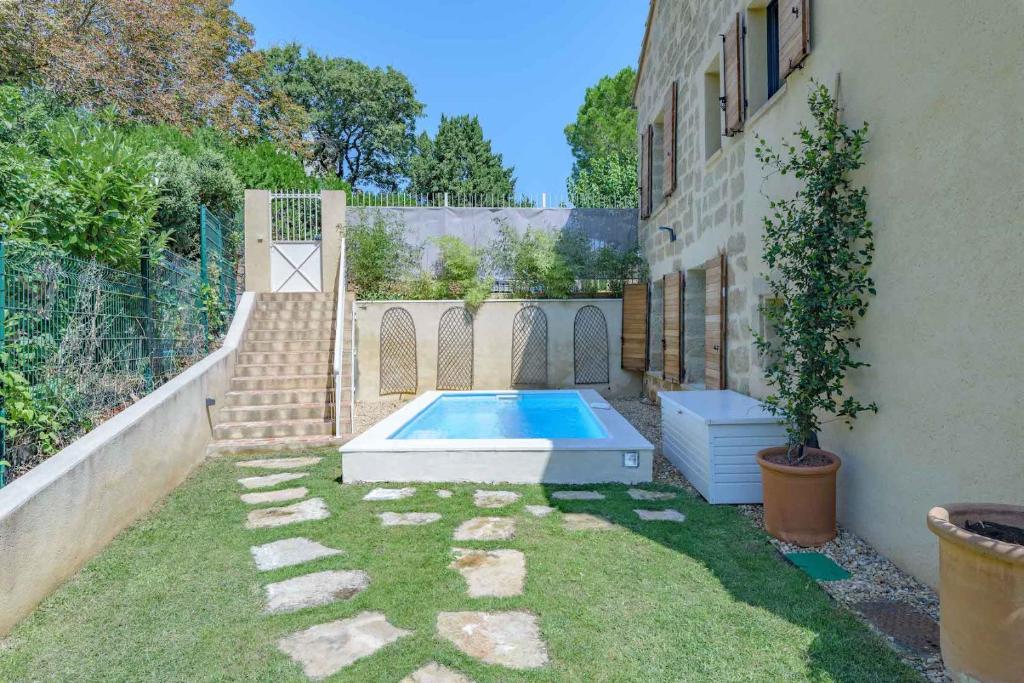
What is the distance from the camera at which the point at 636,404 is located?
877 centimetres

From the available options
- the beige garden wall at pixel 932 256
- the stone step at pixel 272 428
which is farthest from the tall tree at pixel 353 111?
the beige garden wall at pixel 932 256

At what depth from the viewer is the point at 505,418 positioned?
25.1ft

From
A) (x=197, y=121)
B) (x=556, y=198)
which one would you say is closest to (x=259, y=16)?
(x=197, y=121)

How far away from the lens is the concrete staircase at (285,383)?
20.4 feet

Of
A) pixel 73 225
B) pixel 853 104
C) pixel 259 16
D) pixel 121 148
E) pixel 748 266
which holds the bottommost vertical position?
pixel 748 266

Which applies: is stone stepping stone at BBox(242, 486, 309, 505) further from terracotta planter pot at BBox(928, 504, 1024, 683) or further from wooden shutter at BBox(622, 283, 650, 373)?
wooden shutter at BBox(622, 283, 650, 373)

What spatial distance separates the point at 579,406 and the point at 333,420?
3105 mm

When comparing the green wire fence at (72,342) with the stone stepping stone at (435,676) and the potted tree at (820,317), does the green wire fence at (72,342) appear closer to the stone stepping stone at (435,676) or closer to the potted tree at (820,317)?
the stone stepping stone at (435,676)

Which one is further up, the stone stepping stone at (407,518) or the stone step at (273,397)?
the stone step at (273,397)

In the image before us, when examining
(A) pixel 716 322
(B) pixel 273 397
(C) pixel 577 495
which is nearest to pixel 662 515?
(C) pixel 577 495

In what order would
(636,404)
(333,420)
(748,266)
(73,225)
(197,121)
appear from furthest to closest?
(197,121) → (636,404) → (333,420) → (748,266) → (73,225)

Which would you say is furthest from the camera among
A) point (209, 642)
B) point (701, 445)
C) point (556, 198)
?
point (556, 198)

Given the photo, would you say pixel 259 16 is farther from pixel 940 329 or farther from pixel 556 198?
pixel 940 329

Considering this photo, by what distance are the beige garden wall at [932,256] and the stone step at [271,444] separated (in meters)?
4.87
